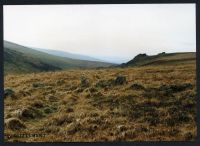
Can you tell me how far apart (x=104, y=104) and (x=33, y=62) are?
71.9 inches

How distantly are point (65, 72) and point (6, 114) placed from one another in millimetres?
1563

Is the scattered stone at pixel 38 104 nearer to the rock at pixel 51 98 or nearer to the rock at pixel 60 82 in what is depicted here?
the rock at pixel 51 98

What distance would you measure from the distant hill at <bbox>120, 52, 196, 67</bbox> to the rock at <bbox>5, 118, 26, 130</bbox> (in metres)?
2.49

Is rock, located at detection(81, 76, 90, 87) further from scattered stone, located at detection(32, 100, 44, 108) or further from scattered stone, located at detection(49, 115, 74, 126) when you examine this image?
scattered stone, located at detection(32, 100, 44, 108)

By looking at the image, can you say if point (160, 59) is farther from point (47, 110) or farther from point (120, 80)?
point (47, 110)

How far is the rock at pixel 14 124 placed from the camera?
11344mm

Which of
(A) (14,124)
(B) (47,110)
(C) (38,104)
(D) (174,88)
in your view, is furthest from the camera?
(D) (174,88)

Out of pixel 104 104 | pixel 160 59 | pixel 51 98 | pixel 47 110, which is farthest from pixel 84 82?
pixel 160 59

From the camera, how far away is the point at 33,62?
12.2 m

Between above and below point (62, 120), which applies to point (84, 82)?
above

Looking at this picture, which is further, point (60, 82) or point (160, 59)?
point (160, 59)

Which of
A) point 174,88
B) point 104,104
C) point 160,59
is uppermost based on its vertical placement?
point 160,59

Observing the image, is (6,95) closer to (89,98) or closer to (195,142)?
(89,98)

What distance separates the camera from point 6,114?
11.5 meters
